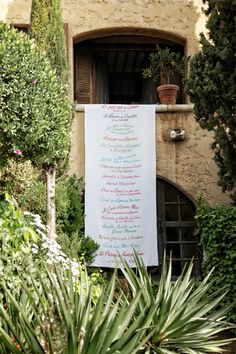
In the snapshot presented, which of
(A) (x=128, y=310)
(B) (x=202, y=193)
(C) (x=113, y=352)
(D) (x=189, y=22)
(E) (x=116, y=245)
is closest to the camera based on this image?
(C) (x=113, y=352)

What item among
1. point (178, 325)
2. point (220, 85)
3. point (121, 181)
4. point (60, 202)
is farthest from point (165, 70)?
point (178, 325)

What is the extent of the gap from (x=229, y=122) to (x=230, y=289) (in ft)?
7.87

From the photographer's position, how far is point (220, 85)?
7645 millimetres

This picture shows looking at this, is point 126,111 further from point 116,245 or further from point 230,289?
point 230,289

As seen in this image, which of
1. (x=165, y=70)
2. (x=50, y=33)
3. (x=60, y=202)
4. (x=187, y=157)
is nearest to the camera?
(x=60, y=202)

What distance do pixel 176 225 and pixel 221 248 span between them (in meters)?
1.75

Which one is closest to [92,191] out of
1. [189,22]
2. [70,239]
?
[70,239]

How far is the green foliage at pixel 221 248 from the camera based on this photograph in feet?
23.3

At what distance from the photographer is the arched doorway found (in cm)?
891

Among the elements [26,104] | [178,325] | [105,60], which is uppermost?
[105,60]

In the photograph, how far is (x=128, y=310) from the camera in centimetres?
357

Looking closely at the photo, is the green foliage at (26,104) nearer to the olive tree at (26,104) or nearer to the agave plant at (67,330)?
the olive tree at (26,104)

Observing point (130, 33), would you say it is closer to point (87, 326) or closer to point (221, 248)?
point (221, 248)

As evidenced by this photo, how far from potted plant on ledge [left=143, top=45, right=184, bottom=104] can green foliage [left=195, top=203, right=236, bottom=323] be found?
107 inches
